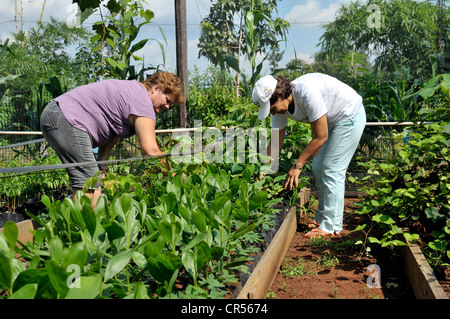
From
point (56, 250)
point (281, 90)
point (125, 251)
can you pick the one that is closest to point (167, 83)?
point (281, 90)

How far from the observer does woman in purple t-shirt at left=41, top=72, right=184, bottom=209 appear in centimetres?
283

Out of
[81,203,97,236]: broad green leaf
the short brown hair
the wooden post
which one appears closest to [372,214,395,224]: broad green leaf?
the short brown hair

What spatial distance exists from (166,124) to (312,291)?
3.66 metres

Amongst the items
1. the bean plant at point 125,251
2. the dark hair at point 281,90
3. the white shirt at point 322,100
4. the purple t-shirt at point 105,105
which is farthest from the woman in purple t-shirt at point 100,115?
the white shirt at point 322,100

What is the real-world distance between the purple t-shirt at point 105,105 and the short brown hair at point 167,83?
0.10 m

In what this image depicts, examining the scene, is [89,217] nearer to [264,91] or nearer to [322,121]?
[264,91]

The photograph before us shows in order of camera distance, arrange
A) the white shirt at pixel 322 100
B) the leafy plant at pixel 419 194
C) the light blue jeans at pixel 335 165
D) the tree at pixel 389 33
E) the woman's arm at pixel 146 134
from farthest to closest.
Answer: the tree at pixel 389 33 < the light blue jeans at pixel 335 165 < the white shirt at pixel 322 100 < the woman's arm at pixel 146 134 < the leafy plant at pixel 419 194

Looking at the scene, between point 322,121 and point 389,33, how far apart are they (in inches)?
1615

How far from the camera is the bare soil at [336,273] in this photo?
2426 millimetres

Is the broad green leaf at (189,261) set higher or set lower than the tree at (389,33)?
lower

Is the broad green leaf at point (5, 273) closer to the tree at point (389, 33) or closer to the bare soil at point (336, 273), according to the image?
the bare soil at point (336, 273)

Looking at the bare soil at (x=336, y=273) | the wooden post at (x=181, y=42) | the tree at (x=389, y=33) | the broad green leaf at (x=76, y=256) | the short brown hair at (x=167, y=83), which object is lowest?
the bare soil at (x=336, y=273)

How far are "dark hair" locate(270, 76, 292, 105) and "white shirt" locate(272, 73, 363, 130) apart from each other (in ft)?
0.19

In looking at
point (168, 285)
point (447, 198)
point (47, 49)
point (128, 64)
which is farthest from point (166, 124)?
point (47, 49)
